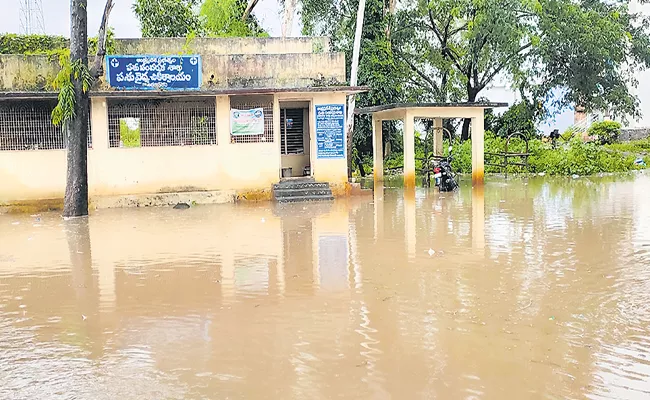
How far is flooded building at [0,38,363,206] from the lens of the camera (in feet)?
50.0

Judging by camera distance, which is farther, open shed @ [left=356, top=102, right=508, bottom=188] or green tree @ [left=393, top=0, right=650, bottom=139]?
green tree @ [left=393, top=0, right=650, bottom=139]

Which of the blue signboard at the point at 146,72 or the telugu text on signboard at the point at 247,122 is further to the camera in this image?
the telugu text on signboard at the point at 247,122

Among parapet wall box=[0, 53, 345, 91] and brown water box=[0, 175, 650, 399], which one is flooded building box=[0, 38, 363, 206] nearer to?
parapet wall box=[0, 53, 345, 91]

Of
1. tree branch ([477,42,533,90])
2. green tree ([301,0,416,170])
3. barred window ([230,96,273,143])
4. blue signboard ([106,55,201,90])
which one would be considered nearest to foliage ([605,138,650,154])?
tree branch ([477,42,533,90])

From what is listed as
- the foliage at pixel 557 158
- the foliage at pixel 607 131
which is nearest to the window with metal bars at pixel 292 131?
the foliage at pixel 557 158

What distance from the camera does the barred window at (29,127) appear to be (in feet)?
49.7

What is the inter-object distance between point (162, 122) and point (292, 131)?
4.31 metres

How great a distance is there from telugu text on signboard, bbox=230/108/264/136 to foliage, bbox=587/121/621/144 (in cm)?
1772

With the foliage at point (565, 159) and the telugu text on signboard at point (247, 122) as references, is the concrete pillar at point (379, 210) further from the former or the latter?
the foliage at point (565, 159)

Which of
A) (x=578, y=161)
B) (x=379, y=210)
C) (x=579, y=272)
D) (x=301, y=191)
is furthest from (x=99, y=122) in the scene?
(x=578, y=161)

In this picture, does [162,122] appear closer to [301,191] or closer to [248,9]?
[301,191]

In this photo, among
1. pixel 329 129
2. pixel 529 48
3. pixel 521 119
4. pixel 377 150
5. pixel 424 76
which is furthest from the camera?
pixel 521 119

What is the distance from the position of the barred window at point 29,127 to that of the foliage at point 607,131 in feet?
72.4

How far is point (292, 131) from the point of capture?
63.3ft
